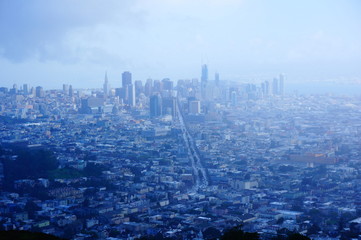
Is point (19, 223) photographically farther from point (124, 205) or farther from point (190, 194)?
point (190, 194)

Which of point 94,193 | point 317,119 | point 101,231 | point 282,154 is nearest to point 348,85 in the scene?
point 317,119

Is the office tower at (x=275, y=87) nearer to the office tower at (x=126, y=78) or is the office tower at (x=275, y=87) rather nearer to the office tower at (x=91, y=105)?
the office tower at (x=126, y=78)

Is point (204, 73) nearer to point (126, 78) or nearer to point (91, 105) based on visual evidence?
point (126, 78)

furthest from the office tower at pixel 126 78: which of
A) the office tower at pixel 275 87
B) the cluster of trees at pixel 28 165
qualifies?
the cluster of trees at pixel 28 165

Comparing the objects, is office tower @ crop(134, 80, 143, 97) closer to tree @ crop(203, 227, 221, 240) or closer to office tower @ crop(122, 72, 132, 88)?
office tower @ crop(122, 72, 132, 88)

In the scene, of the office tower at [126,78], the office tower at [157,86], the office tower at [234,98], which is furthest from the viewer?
the office tower at [126,78]

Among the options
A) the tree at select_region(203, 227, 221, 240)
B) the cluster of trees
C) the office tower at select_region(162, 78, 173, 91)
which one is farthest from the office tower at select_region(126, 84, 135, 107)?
the tree at select_region(203, 227, 221, 240)

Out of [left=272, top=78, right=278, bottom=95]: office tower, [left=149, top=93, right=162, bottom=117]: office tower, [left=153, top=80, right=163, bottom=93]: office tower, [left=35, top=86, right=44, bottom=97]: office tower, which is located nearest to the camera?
[left=149, top=93, right=162, bottom=117]: office tower

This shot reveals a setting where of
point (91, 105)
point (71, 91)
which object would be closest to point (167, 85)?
point (71, 91)
